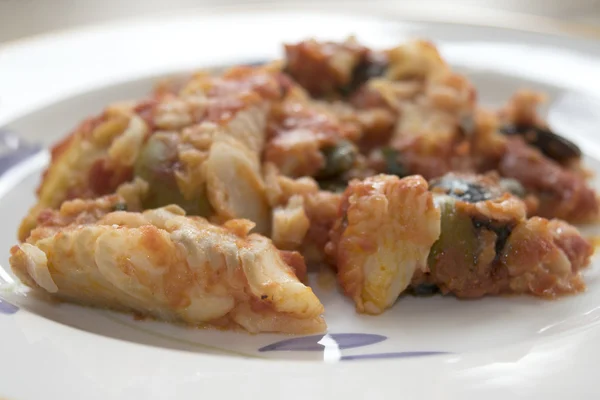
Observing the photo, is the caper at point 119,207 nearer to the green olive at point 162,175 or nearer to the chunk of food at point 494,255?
the green olive at point 162,175

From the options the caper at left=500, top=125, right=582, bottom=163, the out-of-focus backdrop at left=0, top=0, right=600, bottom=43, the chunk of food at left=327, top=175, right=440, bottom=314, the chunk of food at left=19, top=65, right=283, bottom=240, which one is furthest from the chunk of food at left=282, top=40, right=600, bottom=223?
the out-of-focus backdrop at left=0, top=0, right=600, bottom=43

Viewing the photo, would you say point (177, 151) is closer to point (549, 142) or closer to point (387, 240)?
point (387, 240)

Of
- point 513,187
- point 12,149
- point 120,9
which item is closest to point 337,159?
point 513,187

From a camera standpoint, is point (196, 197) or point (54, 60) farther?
point (54, 60)

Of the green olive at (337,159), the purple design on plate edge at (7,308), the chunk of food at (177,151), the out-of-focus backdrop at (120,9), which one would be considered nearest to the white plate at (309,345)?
the purple design on plate edge at (7,308)

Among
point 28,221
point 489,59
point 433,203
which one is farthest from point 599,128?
point 28,221

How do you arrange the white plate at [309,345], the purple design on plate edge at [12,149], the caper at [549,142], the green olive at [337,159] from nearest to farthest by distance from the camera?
1. the white plate at [309,345]
2. the green olive at [337,159]
3. the caper at [549,142]
4. the purple design on plate edge at [12,149]

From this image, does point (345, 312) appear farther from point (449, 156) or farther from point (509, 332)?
point (449, 156)
